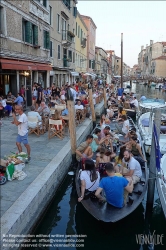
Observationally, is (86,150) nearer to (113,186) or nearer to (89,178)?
(89,178)

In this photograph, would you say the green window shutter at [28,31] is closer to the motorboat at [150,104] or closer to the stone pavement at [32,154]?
the stone pavement at [32,154]

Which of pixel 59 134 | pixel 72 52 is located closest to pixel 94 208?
pixel 59 134

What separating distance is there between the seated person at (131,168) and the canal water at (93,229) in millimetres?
942

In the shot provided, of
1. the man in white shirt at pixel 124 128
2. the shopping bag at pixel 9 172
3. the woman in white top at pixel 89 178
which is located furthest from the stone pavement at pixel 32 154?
the man in white shirt at pixel 124 128

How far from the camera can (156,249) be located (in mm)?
4848

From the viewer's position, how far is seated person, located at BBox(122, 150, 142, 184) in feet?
18.5

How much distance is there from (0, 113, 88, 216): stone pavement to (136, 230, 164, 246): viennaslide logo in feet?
8.89

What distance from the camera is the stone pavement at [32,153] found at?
4871mm

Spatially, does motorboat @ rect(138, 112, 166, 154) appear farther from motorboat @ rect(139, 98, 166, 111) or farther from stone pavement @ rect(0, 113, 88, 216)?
stone pavement @ rect(0, 113, 88, 216)

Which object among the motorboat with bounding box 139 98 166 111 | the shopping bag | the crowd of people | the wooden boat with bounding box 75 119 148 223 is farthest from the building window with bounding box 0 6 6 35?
the wooden boat with bounding box 75 119 148 223

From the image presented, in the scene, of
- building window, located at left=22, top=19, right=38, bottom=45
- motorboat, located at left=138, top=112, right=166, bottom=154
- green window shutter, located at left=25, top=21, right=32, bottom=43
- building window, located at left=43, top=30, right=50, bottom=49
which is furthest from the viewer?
building window, located at left=43, top=30, right=50, bottom=49

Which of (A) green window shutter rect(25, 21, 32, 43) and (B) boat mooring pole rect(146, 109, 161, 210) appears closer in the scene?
(B) boat mooring pole rect(146, 109, 161, 210)

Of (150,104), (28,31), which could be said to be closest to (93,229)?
(28,31)

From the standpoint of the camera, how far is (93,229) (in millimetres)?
5160
